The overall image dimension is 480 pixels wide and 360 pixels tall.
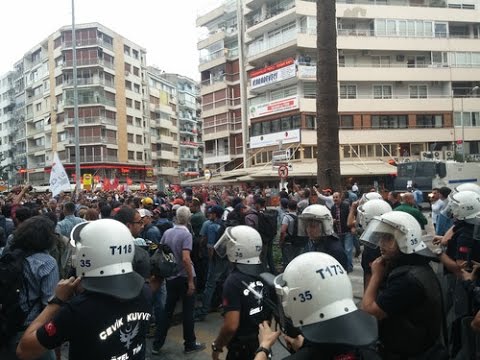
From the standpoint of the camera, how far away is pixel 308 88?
38.8 m

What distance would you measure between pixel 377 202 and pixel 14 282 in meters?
3.76

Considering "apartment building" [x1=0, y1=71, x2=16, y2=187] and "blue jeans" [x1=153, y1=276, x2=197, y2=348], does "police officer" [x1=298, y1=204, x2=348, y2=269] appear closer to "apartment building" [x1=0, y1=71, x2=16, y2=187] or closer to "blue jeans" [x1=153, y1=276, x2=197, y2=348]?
"blue jeans" [x1=153, y1=276, x2=197, y2=348]

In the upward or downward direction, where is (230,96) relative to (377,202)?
upward

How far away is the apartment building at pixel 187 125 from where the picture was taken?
8498 cm

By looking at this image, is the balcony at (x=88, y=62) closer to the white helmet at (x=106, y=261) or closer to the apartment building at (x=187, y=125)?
the apartment building at (x=187, y=125)

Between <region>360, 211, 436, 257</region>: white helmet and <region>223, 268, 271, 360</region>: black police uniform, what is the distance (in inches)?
39.8

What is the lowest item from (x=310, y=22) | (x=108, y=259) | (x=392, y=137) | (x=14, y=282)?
(x=14, y=282)

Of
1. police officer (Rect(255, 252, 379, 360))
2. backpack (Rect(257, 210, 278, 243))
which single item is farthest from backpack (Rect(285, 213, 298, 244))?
police officer (Rect(255, 252, 379, 360))

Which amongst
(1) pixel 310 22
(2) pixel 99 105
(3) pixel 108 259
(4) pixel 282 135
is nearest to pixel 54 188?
(3) pixel 108 259

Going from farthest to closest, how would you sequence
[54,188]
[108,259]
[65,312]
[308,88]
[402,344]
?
1. [308,88]
2. [54,188]
3. [402,344]
4. [108,259]
5. [65,312]

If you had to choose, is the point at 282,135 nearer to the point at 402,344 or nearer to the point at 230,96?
the point at 230,96

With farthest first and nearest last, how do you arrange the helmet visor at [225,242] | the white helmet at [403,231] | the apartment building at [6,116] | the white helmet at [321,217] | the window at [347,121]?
1. the apartment building at [6,116]
2. the window at [347,121]
3. the white helmet at [321,217]
4. the helmet visor at [225,242]
5. the white helmet at [403,231]

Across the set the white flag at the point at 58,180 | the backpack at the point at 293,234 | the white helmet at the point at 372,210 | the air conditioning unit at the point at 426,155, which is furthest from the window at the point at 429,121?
the white helmet at the point at 372,210

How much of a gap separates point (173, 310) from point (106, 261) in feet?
10.9
